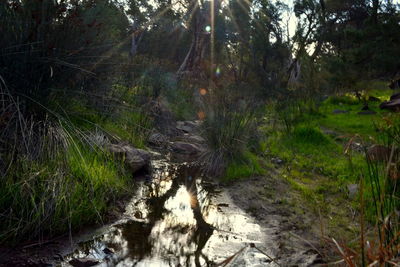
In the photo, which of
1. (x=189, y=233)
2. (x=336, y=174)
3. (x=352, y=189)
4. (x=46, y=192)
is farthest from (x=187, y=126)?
(x=46, y=192)

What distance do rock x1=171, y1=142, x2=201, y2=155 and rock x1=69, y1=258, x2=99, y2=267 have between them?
4610 mm

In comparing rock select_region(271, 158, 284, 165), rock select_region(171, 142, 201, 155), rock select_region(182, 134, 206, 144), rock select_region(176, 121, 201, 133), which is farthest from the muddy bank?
rock select_region(176, 121, 201, 133)

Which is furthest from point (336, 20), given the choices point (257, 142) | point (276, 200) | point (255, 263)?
point (255, 263)

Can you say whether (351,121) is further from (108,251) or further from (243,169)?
(108,251)

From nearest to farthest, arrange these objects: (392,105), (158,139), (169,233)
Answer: (169,233)
(158,139)
(392,105)

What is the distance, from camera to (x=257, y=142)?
23.5 feet

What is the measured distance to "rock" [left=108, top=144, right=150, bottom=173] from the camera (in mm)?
4797

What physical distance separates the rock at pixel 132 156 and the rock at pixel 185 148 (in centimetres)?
186

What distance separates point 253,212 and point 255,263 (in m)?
1.30

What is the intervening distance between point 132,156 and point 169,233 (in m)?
2.05

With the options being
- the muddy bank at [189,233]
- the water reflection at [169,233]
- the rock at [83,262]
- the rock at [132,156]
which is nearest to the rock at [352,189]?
the muddy bank at [189,233]

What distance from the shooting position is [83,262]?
2623mm

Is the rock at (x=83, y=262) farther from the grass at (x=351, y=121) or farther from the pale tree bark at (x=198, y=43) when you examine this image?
the pale tree bark at (x=198, y=43)

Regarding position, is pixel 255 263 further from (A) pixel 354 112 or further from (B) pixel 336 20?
(B) pixel 336 20
